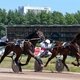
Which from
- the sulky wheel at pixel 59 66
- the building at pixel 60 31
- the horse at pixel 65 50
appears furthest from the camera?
the building at pixel 60 31

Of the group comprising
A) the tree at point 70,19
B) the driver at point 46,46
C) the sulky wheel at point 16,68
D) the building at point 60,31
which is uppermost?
the tree at point 70,19

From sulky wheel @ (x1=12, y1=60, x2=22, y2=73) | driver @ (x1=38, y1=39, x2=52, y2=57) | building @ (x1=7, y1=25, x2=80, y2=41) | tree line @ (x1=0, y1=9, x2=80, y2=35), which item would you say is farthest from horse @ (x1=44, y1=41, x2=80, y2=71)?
tree line @ (x1=0, y1=9, x2=80, y2=35)

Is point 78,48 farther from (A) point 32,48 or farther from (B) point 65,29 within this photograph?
(B) point 65,29

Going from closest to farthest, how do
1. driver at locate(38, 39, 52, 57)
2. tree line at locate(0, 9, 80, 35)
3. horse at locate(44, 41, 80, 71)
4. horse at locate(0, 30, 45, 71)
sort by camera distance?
1. horse at locate(0, 30, 45, 71)
2. horse at locate(44, 41, 80, 71)
3. driver at locate(38, 39, 52, 57)
4. tree line at locate(0, 9, 80, 35)

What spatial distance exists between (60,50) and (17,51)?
248 centimetres

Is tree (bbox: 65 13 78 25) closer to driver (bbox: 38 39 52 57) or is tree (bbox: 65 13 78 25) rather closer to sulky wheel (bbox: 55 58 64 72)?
driver (bbox: 38 39 52 57)

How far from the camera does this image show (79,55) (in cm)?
2481

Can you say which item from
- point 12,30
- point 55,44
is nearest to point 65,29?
point 12,30

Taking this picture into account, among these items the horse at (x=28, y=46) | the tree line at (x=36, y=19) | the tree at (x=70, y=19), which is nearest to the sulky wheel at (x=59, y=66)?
the horse at (x=28, y=46)

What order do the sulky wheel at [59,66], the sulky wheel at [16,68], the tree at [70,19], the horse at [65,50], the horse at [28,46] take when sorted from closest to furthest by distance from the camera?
the horse at [28,46] → the sulky wheel at [16,68] → the horse at [65,50] → the sulky wheel at [59,66] → the tree at [70,19]

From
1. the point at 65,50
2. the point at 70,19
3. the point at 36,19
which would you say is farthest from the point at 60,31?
the point at 70,19

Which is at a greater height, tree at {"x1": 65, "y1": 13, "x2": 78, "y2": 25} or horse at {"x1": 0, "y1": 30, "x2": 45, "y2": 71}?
tree at {"x1": 65, "y1": 13, "x2": 78, "y2": 25}

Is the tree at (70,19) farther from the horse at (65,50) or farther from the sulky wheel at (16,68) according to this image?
the sulky wheel at (16,68)

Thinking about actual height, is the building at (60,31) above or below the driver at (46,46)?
above
